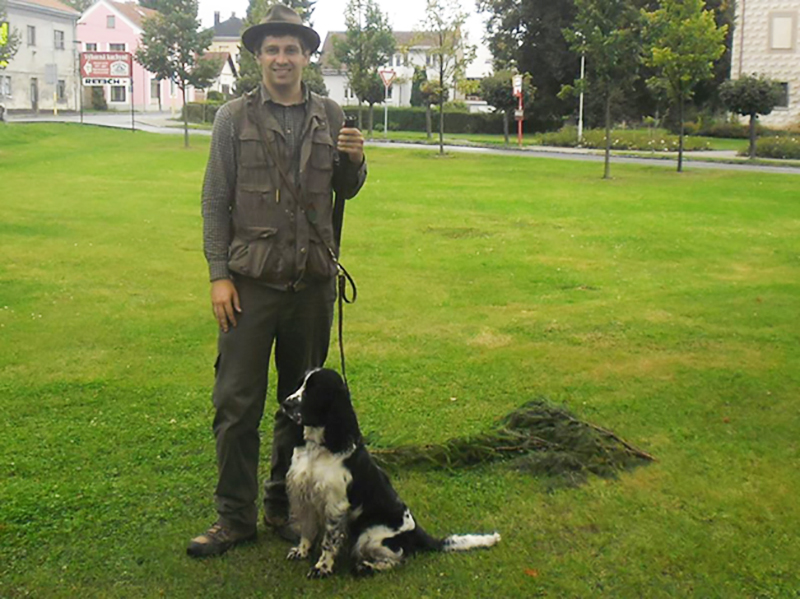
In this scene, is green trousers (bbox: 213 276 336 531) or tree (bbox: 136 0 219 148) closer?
green trousers (bbox: 213 276 336 531)

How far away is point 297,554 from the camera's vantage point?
4.53 m

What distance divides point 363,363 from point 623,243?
822 cm

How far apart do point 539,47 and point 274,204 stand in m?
55.2

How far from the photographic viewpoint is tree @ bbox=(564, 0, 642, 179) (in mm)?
26500

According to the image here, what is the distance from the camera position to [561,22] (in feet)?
181

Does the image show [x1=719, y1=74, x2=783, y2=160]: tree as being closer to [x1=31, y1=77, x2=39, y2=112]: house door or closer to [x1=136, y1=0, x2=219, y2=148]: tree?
[x1=136, y1=0, x2=219, y2=148]: tree

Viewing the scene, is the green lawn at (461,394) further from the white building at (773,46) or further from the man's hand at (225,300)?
the white building at (773,46)

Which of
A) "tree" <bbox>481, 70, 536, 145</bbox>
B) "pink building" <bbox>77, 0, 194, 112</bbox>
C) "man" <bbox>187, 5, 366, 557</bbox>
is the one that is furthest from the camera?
"pink building" <bbox>77, 0, 194, 112</bbox>

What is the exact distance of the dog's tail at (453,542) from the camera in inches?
181

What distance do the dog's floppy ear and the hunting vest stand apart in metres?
0.56

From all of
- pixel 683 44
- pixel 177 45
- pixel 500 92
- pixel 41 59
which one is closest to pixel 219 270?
pixel 683 44

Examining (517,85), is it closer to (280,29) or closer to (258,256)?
(280,29)

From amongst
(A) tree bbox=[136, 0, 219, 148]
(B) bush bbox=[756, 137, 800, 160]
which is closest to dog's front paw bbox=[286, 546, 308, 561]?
(B) bush bbox=[756, 137, 800, 160]

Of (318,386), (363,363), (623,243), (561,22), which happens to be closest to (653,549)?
(318,386)
